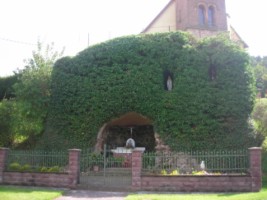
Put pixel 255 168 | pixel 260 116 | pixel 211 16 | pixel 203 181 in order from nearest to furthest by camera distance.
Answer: pixel 255 168, pixel 203 181, pixel 260 116, pixel 211 16

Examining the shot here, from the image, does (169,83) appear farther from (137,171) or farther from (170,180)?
(170,180)

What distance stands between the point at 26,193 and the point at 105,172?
161 inches

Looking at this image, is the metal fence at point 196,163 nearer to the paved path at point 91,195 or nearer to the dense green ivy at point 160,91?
the dense green ivy at point 160,91

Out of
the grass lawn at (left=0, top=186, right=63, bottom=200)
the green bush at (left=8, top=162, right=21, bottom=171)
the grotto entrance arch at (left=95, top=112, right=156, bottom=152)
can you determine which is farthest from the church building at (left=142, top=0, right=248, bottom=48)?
the grass lawn at (left=0, top=186, right=63, bottom=200)

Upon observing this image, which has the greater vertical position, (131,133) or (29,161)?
(131,133)

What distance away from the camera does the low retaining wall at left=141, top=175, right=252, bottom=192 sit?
12578mm

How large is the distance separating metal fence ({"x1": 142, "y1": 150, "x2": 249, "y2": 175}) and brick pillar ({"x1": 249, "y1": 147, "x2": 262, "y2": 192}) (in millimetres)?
1751

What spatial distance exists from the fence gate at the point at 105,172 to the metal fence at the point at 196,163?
1231 mm

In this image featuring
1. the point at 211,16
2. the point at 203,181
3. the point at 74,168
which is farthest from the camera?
the point at 211,16

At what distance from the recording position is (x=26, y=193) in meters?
12.1

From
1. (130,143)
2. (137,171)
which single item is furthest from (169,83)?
(137,171)

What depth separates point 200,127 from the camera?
1730 cm

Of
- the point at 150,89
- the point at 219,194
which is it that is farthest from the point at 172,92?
the point at 219,194

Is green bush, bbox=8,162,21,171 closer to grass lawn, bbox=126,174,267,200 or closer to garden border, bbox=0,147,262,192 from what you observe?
garden border, bbox=0,147,262,192
